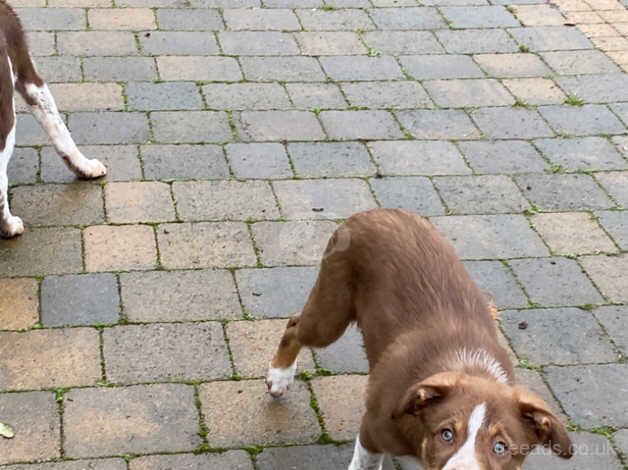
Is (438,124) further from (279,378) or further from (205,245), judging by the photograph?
(279,378)

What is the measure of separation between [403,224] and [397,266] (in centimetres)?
22

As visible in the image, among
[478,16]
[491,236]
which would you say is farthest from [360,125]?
[478,16]

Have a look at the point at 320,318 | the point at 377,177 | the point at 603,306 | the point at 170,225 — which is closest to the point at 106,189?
the point at 170,225

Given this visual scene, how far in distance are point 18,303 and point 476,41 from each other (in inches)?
166

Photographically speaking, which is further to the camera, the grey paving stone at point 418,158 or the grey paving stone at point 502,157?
the grey paving stone at point 502,157

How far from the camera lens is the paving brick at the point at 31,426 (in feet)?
13.8

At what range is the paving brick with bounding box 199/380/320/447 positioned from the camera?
4398mm

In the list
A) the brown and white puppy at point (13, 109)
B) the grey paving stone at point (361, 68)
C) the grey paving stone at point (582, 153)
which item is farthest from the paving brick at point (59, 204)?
the grey paving stone at point (582, 153)

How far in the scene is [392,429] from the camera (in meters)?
3.63

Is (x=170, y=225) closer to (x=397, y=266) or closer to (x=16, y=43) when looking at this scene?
(x=16, y=43)

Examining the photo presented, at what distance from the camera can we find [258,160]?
246 inches

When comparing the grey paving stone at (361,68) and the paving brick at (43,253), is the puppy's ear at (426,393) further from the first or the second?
the grey paving stone at (361,68)

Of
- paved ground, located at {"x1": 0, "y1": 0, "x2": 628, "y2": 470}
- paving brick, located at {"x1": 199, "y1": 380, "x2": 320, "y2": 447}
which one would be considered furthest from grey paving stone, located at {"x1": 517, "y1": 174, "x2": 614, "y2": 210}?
paving brick, located at {"x1": 199, "y1": 380, "x2": 320, "y2": 447}

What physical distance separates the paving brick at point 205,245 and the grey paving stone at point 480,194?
1.25 meters
